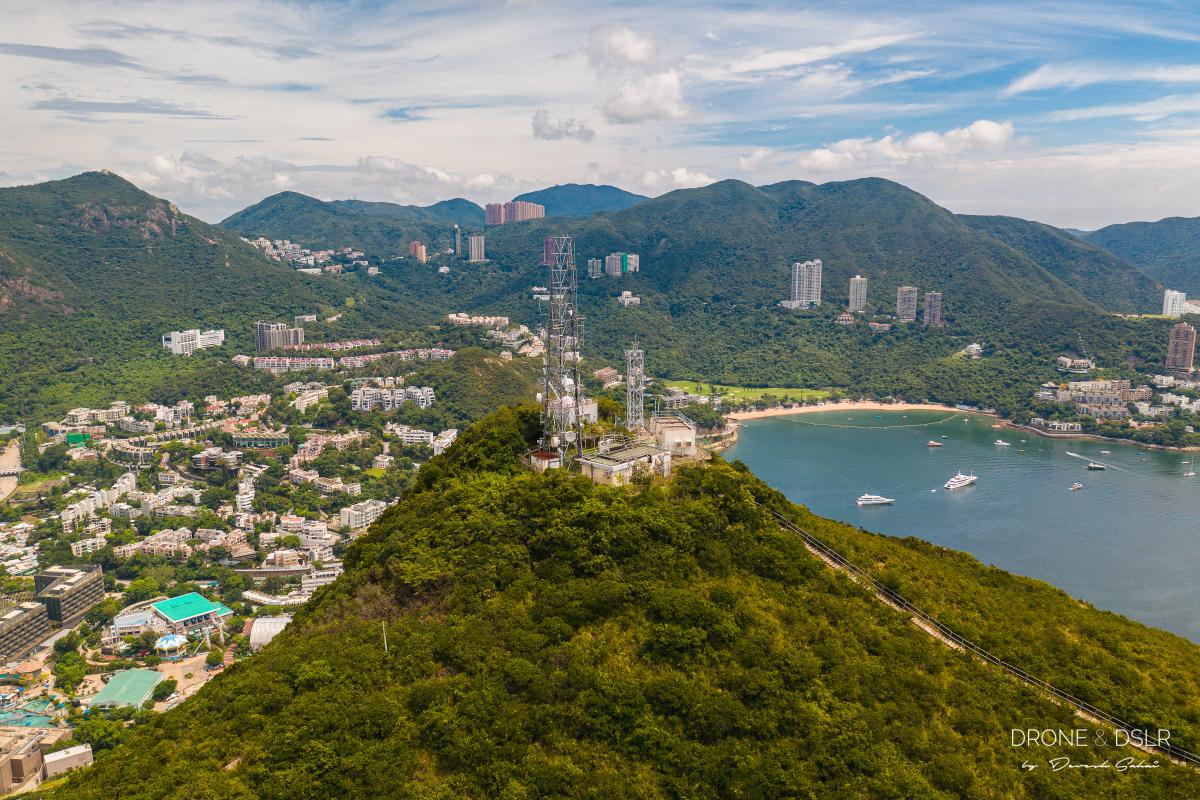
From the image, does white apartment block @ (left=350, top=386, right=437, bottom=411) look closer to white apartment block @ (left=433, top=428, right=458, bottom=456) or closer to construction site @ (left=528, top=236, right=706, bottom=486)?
white apartment block @ (left=433, top=428, right=458, bottom=456)

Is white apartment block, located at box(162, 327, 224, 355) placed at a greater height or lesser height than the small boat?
greater

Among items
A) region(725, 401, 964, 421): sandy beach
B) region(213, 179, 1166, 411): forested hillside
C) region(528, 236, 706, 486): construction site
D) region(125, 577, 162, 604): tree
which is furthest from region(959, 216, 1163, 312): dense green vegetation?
region(125, 577, 162, 604): tree

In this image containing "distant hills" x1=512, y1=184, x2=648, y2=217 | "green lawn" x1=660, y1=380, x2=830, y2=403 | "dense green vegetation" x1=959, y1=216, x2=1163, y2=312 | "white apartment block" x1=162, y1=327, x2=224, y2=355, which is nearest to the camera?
"white apartment block" x1=162, y1=327, x2=224, y2=355

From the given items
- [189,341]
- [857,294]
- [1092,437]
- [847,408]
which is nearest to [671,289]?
[857,294]

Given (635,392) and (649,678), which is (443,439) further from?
(649,678)

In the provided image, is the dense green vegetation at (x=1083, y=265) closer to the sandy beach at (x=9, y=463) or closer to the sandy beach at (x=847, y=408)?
the sandy beach at (x=847, y=408)

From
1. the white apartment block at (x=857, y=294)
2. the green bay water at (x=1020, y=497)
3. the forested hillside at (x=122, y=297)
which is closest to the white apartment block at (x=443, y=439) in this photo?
the green bay water at (x=1020, y=497)
